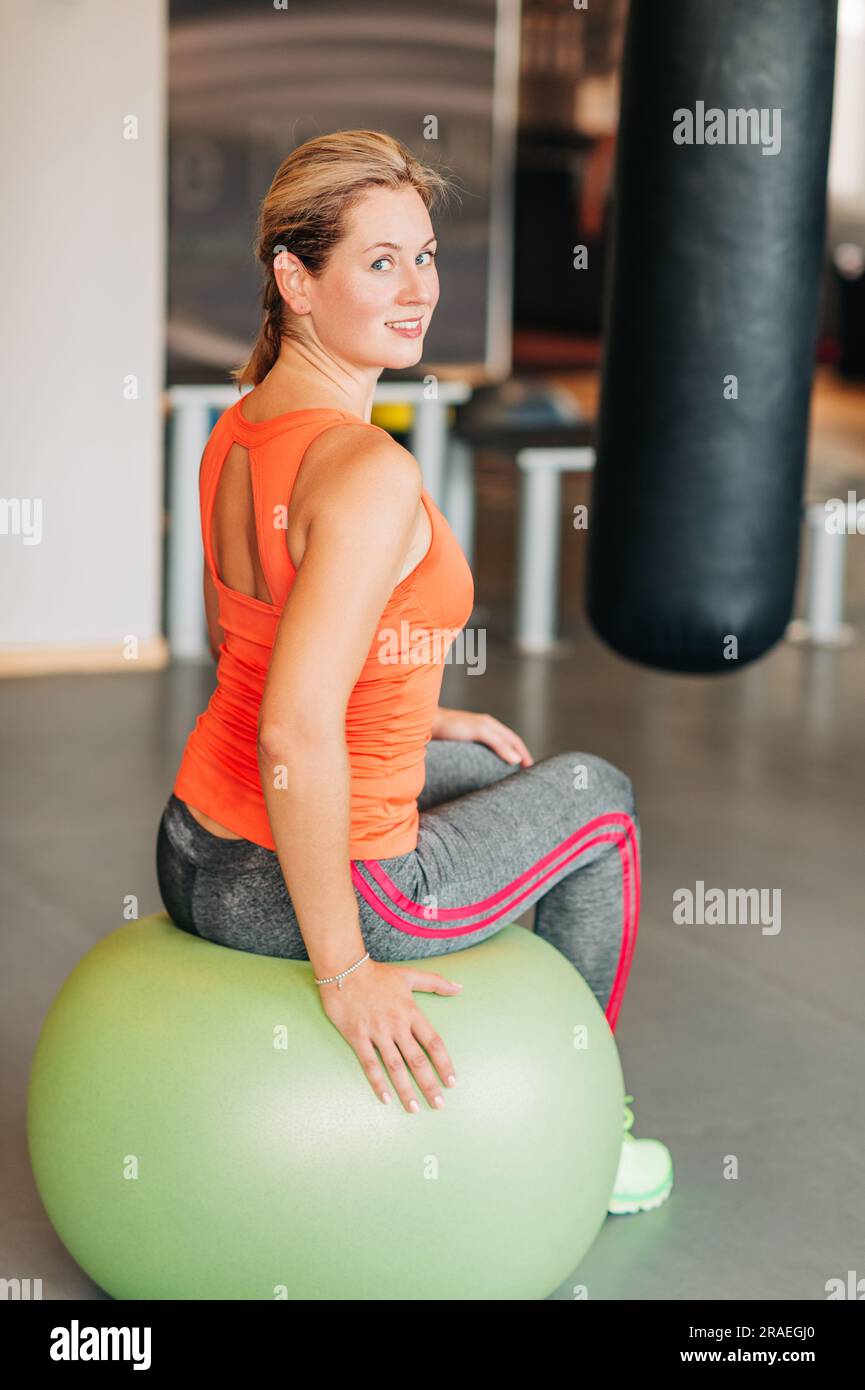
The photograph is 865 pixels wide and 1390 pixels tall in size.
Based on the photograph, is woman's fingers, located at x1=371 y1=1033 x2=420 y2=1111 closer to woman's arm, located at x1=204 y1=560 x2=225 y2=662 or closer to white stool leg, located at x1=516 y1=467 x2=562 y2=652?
woman's arm, located at x1=204 y1=560 x2=225 y2=662

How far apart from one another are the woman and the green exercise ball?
0.05 meters

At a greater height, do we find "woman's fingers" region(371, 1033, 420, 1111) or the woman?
the woman

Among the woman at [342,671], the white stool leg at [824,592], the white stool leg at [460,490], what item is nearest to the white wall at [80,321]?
the white stool leg at [460,490]

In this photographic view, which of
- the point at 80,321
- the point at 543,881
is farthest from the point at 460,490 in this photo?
the point at 543,881

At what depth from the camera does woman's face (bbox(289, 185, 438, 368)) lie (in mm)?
1752

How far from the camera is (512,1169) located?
5.84ft

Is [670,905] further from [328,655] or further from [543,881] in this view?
[328,655]

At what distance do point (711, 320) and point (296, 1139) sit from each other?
1388 millimetres

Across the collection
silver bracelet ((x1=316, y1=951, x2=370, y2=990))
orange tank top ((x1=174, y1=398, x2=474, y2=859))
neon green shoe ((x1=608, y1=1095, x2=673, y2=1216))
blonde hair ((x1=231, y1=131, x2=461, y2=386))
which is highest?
blonde hair ((x1=231, y1=131, x2=461, y2=386))

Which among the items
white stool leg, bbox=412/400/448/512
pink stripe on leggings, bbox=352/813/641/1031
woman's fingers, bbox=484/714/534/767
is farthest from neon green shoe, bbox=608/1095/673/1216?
white stool leg, bbox=412/400/448/512

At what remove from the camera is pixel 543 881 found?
1.97 m

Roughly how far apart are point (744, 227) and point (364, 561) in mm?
1171
